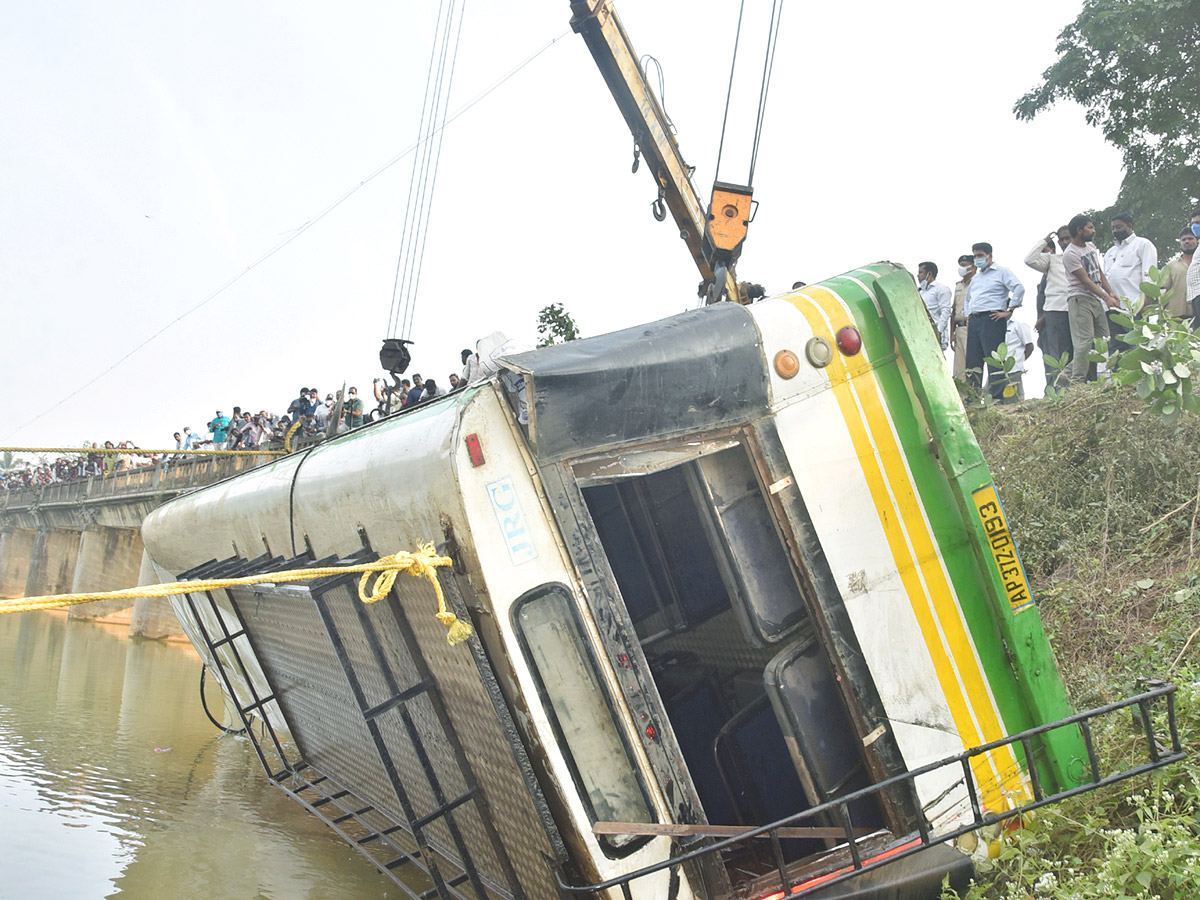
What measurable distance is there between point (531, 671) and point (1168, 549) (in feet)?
15.8

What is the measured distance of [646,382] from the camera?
3338 millimetres

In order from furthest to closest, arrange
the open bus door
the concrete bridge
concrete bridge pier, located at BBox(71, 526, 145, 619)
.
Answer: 1. concrete bridge pier, located at BBox(71, 526, 145, 619)
2. the concrete bridge
3. the open bus door

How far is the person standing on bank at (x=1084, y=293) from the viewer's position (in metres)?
7.82

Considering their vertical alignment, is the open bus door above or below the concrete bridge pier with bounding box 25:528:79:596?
below

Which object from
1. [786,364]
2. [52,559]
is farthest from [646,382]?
[52,559]

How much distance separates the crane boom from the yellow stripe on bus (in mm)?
5463

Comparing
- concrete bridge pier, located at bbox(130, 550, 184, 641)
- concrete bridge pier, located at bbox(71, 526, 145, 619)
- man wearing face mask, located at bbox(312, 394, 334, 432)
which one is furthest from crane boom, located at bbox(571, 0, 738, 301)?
concrete bridge pier, located at bbox(71, 526, 145, 619)

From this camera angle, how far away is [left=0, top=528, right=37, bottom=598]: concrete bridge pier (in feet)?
143

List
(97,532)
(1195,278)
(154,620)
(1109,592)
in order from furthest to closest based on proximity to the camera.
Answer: (97,532) < (154,620) < (1195,278) < (1109,592)

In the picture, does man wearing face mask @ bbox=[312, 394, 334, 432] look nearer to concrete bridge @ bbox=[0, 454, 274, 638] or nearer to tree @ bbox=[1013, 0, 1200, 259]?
concrete bridge @ bbox=[0, 454, 274, 638]

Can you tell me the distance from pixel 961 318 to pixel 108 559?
31913 mm

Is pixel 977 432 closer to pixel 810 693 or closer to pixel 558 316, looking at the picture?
pixel 810 693

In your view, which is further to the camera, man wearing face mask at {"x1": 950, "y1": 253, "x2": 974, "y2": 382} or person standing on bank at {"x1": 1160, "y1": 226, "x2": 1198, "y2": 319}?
man wearing face mask at {"x1": 950, "y1": 253, "x2": 974, "y2": 382}

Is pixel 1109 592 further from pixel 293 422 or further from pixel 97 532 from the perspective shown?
pixel 97 532
